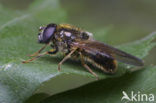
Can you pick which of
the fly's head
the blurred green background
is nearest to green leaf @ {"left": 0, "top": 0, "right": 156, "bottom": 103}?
the fly's head

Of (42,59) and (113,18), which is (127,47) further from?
(113,18)

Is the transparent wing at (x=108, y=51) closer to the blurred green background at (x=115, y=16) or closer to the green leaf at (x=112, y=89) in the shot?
the green leaf at (x=112, y=89)

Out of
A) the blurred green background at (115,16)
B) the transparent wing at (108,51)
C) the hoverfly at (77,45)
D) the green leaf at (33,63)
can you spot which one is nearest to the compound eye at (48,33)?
the hoverfly at (77,45)

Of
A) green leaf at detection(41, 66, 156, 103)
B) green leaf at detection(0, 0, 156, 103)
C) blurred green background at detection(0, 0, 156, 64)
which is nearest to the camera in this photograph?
green leaf at detection(0, 0, 156, 103)

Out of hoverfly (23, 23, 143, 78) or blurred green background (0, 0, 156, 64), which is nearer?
hoverfly (23, 23, 143, 78)

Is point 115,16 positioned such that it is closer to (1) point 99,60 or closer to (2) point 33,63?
(1) point 99,60

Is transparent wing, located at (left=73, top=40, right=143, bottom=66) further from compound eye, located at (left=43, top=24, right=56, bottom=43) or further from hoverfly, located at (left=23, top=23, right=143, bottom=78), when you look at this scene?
compound eye, located at (left=43, top=24, right=56, bottom=43)

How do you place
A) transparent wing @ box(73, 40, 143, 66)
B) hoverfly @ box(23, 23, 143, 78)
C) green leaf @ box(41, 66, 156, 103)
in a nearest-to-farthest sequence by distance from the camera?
green leaf @ box(41, 66, 156, 103), transparent wing @ box(73, 40, 143, 66), hoverfly @ box(23, 23, 143, 78)
